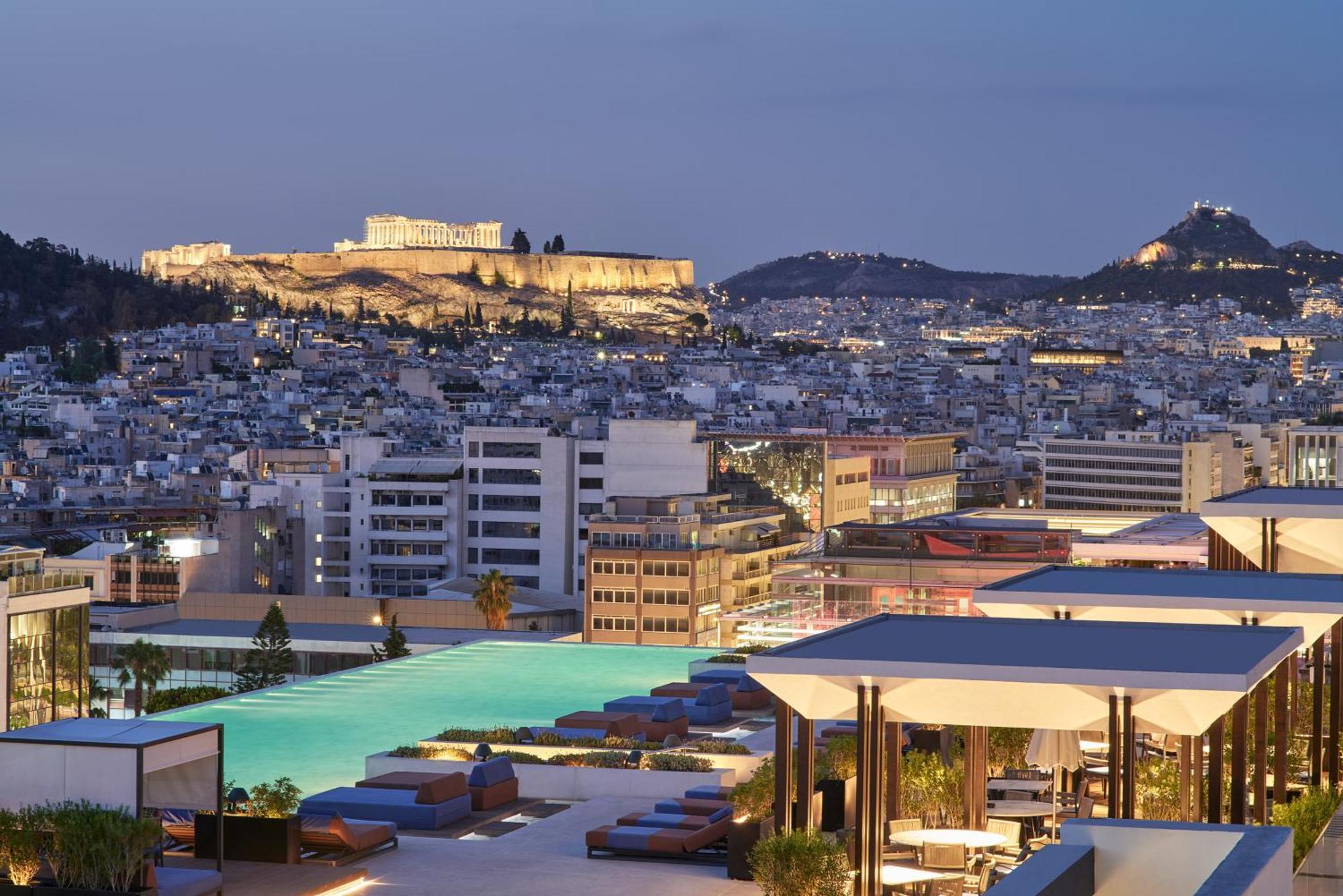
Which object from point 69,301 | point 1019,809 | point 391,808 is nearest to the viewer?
point 1019,809

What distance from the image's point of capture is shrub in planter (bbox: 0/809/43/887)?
30.0 ft

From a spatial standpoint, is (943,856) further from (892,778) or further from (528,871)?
(528,871)

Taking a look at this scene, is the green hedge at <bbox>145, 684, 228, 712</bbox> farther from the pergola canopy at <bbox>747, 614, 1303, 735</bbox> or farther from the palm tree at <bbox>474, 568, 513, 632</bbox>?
the pergola canopy at <bbox>747, 614, 1303, 735</bbox>

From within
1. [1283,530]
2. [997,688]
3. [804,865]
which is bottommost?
[804,865]

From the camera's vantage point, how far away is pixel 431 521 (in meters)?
51.1

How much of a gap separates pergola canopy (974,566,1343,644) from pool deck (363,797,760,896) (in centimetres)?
191

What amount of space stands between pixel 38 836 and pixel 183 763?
0.84m

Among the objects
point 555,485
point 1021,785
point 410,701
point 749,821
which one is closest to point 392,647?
point 410,701

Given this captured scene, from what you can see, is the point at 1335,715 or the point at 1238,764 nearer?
the point at 1238,764

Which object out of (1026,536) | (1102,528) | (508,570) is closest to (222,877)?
(1026,536)

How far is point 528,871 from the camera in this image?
430 inches

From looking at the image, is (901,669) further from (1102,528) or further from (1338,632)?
(1102,528)

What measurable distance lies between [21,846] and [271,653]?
25.5 meters

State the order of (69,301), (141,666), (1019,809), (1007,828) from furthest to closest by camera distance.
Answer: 1. (69,301)
2. (141,666)
3. (1019,809)
4. (1007,828)
